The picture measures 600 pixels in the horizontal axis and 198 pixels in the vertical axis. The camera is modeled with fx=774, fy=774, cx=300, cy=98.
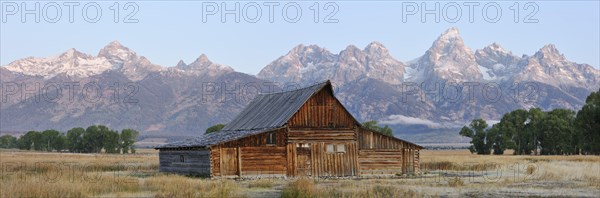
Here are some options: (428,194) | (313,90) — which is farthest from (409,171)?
(428,194)

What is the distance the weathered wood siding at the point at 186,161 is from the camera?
45.2m

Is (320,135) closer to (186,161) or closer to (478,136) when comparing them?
(186,161)

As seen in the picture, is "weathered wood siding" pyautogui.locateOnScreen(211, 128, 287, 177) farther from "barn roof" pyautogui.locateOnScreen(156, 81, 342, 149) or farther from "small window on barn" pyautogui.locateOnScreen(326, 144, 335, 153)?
"small window on barn" pyautogui.locateOnScreen(326, 144, 335, 153)

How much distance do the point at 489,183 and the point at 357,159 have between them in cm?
1128

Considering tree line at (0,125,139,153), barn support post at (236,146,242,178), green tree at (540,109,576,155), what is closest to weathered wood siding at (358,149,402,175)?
barn support post at (236,146,242,178)

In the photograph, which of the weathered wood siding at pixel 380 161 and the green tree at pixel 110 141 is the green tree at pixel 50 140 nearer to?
the green tree at pixel 110 141

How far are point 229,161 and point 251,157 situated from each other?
139 cm

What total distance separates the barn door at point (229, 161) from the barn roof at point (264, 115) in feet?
2.38

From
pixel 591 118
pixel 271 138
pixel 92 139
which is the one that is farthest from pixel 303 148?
pixel 92 139

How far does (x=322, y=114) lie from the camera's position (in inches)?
1868

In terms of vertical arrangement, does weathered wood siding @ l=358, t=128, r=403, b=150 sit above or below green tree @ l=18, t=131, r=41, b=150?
above

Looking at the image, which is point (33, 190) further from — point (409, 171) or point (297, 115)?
point (409, 171)

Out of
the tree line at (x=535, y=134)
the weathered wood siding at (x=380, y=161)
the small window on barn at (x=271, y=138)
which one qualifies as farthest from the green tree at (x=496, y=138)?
the small window on barn at (x=271, y=138)

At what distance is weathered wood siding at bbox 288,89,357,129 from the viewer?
153ft
